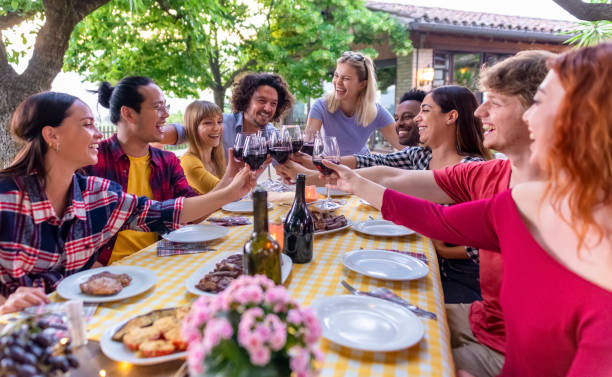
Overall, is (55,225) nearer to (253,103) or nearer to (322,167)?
(322,167)

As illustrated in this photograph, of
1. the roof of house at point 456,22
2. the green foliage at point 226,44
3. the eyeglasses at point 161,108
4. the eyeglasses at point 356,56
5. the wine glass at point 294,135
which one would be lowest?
the wine glass at point 294,135

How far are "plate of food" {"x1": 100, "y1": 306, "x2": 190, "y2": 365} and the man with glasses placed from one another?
4.32ft

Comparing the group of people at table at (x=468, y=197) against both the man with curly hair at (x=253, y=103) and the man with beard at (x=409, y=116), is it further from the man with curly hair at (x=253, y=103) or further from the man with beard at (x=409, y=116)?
the man with curly hair at (x=253, y=103)

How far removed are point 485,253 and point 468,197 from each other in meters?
0.44

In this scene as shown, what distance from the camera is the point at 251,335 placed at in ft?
1.82

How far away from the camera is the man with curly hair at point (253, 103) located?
12.4 ft

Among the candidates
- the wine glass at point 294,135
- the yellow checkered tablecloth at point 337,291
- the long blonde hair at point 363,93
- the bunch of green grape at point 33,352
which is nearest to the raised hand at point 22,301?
the yellow checkered tablecloth at point 337,291

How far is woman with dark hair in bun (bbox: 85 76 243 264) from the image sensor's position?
2.32 m

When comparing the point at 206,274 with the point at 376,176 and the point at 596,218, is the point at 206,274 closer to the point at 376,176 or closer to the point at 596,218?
the point at 596,218

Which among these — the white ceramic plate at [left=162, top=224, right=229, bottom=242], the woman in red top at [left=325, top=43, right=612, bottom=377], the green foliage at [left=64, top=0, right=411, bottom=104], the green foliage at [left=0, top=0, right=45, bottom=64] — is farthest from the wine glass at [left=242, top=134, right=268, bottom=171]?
the green foliage at [left=64, top=0, right=411, bottom=104]

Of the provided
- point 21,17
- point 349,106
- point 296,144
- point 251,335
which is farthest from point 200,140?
point 21,17

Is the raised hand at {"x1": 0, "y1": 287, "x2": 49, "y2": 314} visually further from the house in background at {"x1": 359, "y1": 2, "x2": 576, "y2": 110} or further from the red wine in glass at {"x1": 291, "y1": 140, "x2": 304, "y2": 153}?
the house in background at {"x1": 359, "y1": 2, "x2": 576, "y2": 110}

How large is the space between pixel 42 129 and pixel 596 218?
196 centimetres

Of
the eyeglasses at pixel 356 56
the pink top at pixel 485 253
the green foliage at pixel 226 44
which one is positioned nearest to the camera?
the pink top at pixel 485 253
